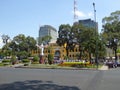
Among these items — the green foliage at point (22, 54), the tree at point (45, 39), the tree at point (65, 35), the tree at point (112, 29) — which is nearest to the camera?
the tree at point (112, 29)

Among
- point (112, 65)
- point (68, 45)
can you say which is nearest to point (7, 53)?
point (68, 45)

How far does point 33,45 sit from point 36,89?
3495 inches

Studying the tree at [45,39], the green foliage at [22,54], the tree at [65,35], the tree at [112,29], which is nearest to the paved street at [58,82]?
the tree at [112,29]

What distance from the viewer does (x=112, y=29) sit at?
71125mm

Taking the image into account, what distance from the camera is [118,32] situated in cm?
7062

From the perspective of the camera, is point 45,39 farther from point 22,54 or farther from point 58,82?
point 58,82

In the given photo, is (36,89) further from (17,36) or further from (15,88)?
(17,36)

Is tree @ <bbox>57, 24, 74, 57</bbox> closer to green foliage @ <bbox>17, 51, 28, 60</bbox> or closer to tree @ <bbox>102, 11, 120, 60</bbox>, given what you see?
tree @ <bbox>102, 11, 120, 60</bbox>

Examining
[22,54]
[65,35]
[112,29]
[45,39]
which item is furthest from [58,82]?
[45,39]

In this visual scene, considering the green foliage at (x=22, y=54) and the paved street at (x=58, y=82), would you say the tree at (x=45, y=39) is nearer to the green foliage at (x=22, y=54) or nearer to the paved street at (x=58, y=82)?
the green foliage at (x=22, y=54)

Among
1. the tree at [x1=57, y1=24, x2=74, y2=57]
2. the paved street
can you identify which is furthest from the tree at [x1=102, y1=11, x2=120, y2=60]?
the paved street

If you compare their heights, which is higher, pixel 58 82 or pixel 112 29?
pixel 112 29

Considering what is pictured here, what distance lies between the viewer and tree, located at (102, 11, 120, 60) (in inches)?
2749

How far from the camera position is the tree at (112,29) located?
6981 centimetres
